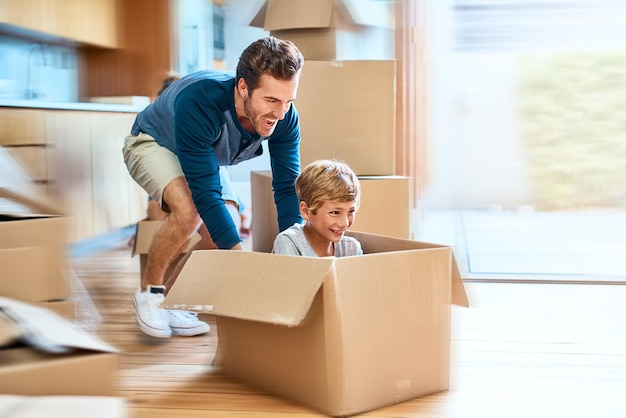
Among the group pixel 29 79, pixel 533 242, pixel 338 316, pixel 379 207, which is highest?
pixel 29 79

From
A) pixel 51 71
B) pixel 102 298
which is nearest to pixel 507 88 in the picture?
pixel 51 71

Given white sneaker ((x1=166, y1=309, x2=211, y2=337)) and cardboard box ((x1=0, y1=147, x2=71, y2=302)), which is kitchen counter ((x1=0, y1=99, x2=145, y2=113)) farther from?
cardboard box ((x1=0, y1=147, x2=71, y2=302))

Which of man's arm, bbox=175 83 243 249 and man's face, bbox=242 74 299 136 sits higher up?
man's face, bbox=242 74 299 136

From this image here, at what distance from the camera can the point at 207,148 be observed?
2.20 m

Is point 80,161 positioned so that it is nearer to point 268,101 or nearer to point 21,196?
point 268,101

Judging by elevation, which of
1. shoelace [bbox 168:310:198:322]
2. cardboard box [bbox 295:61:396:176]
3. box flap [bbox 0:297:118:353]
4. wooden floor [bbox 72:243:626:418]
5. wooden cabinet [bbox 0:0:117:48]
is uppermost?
→ wooden cabinet [bbox 0:0:117:48]

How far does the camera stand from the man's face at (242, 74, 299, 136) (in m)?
2.10

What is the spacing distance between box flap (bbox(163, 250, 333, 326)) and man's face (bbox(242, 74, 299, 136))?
436mm

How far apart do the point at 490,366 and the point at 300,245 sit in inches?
22.7

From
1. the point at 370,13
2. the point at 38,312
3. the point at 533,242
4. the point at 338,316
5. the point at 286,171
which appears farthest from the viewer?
the point at 533,242

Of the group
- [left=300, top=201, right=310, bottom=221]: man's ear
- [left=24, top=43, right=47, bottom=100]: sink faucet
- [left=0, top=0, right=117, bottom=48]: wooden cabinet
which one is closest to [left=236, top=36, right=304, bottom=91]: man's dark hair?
[left=300, top=201, right=310, bottom=221]: man's ear

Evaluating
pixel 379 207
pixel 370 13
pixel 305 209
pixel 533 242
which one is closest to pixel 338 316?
pixel 305 209

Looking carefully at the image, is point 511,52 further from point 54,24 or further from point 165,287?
point 165,287

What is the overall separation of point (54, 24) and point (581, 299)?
124 inches
